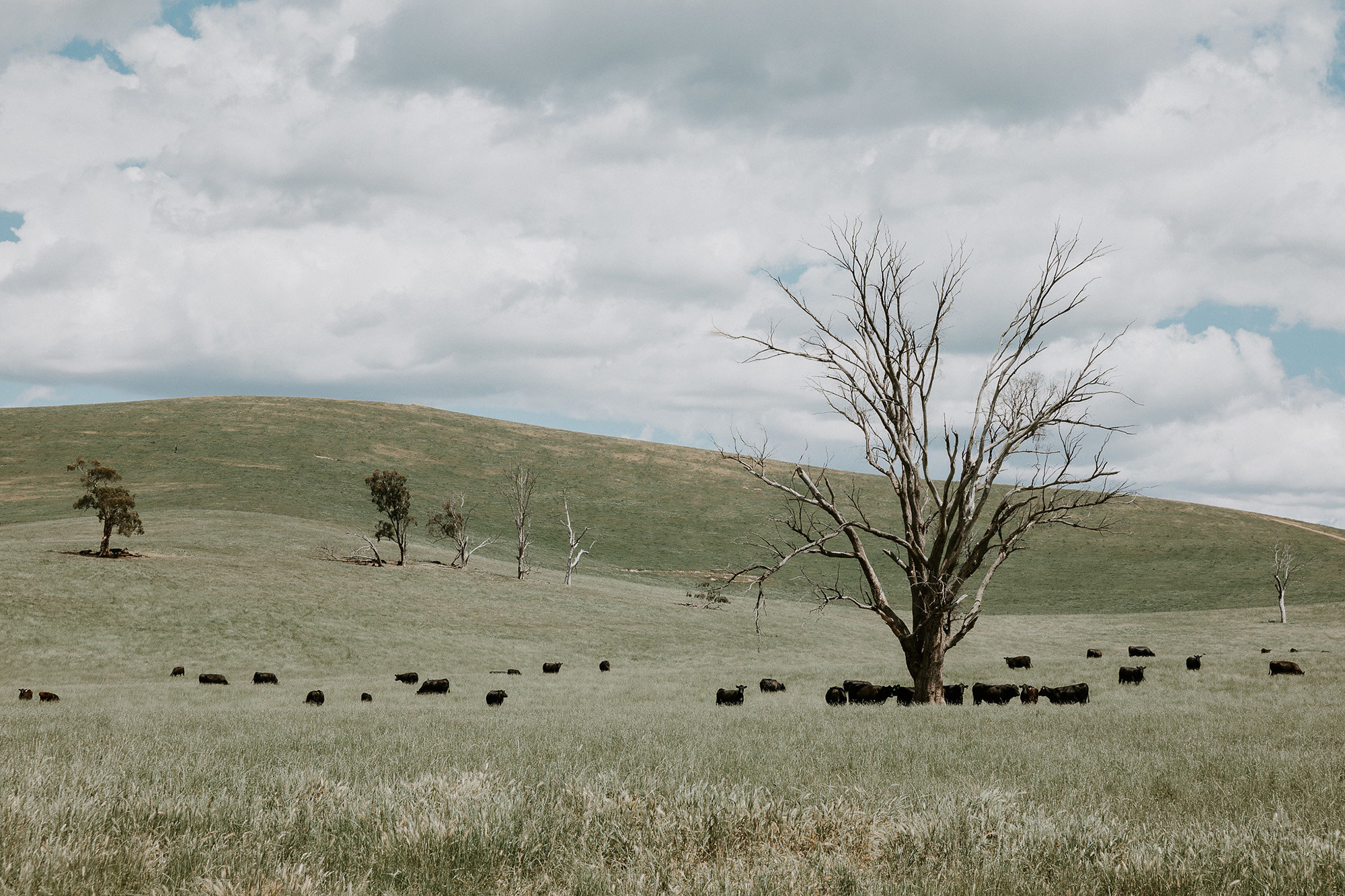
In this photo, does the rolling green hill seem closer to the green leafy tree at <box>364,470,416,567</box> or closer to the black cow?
the green leafy tree at <box>364,470,416,567</box>

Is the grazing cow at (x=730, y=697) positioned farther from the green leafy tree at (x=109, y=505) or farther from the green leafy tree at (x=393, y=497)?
the green leafy tree at (x=393, y=497)

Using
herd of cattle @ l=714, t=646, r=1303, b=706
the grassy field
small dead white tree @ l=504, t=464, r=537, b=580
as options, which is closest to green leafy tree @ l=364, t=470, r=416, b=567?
small dead white tree @ l=504, t=464, r=537, b=580

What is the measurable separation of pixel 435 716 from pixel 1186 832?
50.4 ft

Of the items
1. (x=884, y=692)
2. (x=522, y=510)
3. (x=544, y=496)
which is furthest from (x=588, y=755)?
(x=544, y=496)

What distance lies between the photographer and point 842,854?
215 inches

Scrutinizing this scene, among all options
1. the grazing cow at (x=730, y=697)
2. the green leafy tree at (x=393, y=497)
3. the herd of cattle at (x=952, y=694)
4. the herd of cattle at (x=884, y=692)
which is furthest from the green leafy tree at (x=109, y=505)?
the herd of cattle at (x=952, y=694)

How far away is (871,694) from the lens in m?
22.0

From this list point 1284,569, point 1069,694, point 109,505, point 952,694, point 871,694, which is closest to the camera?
point 1069,694

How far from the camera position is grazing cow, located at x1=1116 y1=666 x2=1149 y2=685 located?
26.1 meters

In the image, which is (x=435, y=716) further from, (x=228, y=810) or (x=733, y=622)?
(x=733, y=622)

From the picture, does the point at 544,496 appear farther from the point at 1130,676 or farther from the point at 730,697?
the point at 1130,676

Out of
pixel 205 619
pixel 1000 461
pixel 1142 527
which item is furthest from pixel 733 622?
pixel 1142 527

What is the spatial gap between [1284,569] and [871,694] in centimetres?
8270

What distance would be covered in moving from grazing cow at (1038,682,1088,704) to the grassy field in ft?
3.96
